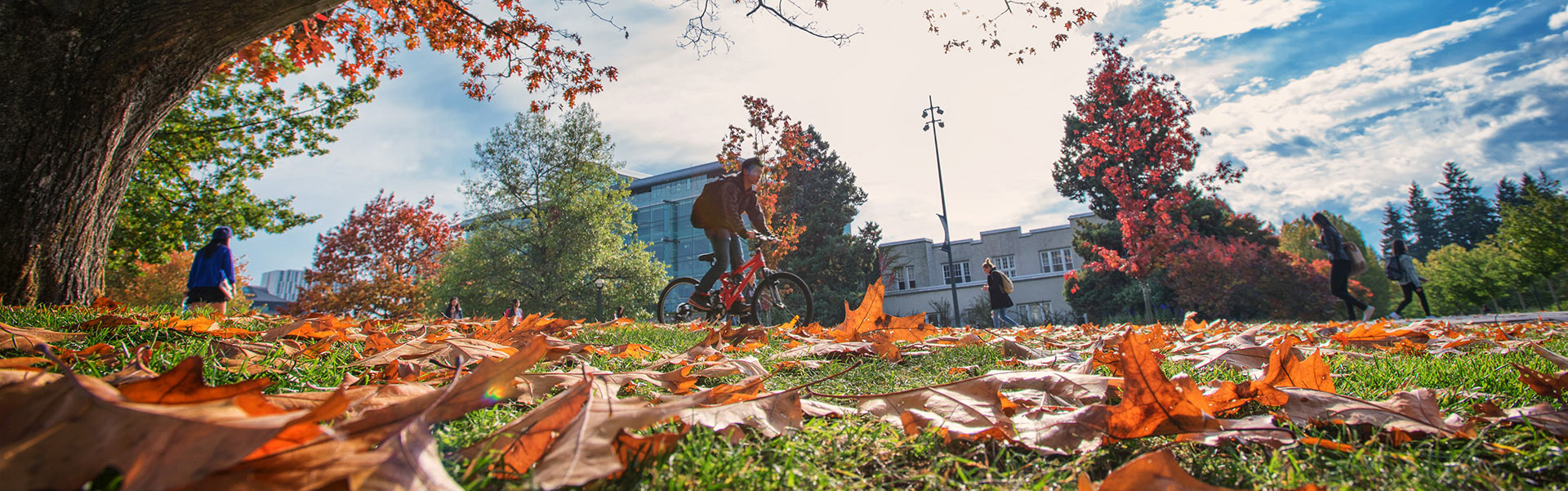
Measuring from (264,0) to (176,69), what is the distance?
723mm

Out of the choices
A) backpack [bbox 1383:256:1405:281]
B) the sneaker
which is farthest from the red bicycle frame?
backpack [bbox 1383:256:1405:281]

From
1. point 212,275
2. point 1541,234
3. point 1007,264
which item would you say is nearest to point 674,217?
point 1007,264

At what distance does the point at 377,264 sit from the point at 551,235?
39.1 feet

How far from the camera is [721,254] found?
6895 millimetres

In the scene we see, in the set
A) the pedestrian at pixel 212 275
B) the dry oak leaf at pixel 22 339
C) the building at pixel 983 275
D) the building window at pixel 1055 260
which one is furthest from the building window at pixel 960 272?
the dry oak leaf at pixel 22 339

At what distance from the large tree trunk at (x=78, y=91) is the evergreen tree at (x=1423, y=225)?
96476 mm

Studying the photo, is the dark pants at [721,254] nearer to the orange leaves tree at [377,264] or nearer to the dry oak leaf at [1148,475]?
the dry oak leaf at [1148,475]

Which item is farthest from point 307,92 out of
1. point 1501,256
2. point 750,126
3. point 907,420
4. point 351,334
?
point 1501,256

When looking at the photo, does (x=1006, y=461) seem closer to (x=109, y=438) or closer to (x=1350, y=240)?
(x=109, y=438)

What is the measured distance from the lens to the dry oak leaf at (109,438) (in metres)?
0.57

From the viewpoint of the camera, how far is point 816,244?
101 ft

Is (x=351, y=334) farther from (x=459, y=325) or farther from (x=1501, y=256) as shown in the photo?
(x=1501, y=256)

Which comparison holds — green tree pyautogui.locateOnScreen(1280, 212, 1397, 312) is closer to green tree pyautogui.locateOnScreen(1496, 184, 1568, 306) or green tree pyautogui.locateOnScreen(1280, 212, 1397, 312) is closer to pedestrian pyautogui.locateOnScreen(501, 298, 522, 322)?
green tree pyautogui.locateOnScreen(1496, 184, 1568, 306)

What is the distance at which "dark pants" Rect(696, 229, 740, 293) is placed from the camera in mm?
6820
